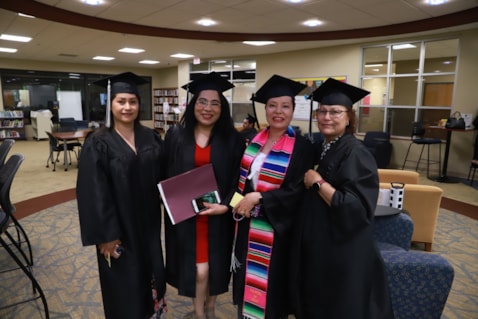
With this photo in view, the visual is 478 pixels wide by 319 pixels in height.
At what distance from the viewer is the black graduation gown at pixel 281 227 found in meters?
1.72

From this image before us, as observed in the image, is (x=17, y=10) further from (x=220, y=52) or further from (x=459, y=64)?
(x=459, y=64)

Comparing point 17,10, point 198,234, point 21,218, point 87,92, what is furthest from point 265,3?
point 87,92

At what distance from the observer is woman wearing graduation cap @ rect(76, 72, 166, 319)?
1666mm

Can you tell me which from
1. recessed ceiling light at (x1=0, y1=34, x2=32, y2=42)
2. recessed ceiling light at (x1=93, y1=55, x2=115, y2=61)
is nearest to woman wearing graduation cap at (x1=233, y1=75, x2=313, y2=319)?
recessed ceiling light at (x1=0, y1=34, x2=32, y2=42)

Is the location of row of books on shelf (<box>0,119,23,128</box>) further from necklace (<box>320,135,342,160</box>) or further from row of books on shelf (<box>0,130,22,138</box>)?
necklace (<box>320,135,342,160</box>)

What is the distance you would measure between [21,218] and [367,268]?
4.41 meters

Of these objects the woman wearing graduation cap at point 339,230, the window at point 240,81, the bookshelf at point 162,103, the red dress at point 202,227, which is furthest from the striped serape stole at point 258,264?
the bookshelf at point 162,103

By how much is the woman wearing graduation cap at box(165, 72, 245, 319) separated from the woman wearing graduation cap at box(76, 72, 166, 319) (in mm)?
108

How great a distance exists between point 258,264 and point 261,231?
0.63 ft

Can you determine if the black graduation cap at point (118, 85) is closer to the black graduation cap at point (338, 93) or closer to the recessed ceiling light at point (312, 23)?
the black graduation cap at point (338, 93)

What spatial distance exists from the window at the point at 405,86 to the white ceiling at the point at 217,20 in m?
0.82

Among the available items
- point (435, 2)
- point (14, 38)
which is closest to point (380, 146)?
point (435, 2)

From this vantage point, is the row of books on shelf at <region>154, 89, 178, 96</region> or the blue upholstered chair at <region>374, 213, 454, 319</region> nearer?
the blue upholstered chair at <region>374, 213, 454, 319</region>

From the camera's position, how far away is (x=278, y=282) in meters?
1.83
